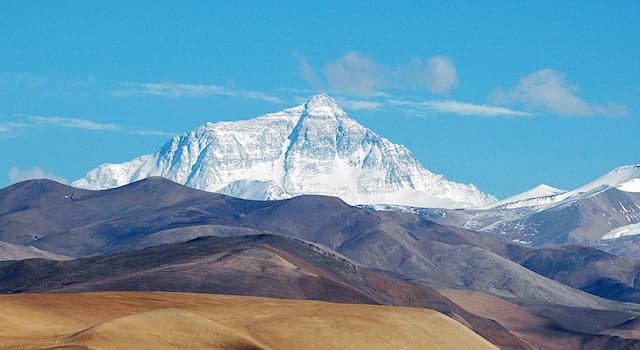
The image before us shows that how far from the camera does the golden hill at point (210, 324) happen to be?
76375 mm

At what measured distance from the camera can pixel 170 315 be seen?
8131 centimetres

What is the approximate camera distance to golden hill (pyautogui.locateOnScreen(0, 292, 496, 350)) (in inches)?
3007

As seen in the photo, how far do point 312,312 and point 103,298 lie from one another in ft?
50.0

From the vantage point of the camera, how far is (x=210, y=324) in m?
80.2

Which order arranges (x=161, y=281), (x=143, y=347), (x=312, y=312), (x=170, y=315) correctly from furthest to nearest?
(x=161, y=281) < (x=312, y=312) < (x=170, y=315) < (x=143, y=347)

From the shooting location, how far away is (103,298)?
9900 centimetres

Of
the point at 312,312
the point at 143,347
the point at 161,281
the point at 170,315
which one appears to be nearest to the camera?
the point at 143,347

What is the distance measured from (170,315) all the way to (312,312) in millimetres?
15364

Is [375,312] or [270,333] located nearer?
[270,333]

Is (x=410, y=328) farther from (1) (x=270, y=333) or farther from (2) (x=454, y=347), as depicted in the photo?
(1) (x=270, y=333)

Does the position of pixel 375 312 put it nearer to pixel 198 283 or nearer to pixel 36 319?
pixel 36 319

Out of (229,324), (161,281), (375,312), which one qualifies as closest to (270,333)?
(229,324)

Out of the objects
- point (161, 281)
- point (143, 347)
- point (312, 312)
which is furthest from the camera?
point (161, 281)

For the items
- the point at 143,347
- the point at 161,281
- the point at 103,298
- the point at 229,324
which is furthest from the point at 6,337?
the point at 161,281
